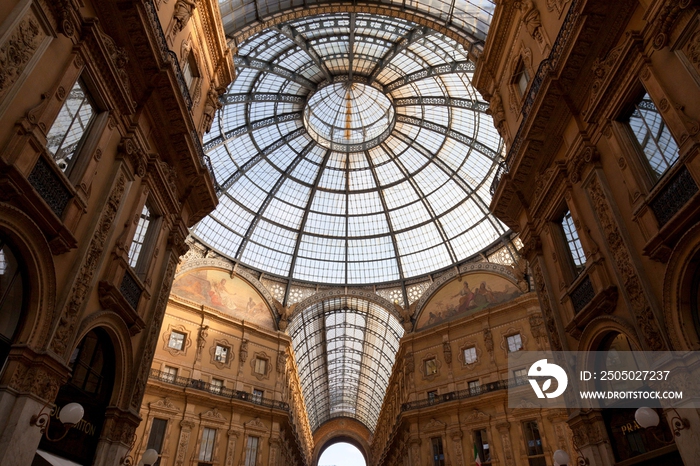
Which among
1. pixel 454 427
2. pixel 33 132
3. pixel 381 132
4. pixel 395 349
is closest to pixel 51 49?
pixel 33 132

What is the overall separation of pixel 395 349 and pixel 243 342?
20429 mm

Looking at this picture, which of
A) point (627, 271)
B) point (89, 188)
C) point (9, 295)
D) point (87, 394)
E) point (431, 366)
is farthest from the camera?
point (431, 366)

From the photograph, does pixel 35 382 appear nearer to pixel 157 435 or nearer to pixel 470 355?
pixel 157 435

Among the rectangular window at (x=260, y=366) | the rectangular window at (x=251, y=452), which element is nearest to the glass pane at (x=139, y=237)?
the rectangular window at (x=251, y=452)

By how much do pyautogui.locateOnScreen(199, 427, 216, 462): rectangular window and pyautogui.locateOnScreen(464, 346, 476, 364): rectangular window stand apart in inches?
690

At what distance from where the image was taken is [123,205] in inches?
479

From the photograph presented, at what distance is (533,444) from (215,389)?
20.1 m

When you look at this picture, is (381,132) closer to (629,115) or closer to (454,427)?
(454,427)

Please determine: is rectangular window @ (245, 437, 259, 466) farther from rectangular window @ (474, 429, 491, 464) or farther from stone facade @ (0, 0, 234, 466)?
stone facade @ (0, 0, 234, 466)

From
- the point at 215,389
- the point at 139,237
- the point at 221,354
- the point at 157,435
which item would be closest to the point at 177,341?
the point at 221,354

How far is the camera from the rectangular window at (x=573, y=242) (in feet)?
44.6

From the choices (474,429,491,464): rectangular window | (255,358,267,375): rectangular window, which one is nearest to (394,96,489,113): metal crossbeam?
(474,429,491,464): rectangular window

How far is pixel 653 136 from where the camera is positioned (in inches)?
404

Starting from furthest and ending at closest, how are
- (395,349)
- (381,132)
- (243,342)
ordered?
(395,349)
(381,132)
(243,342)
